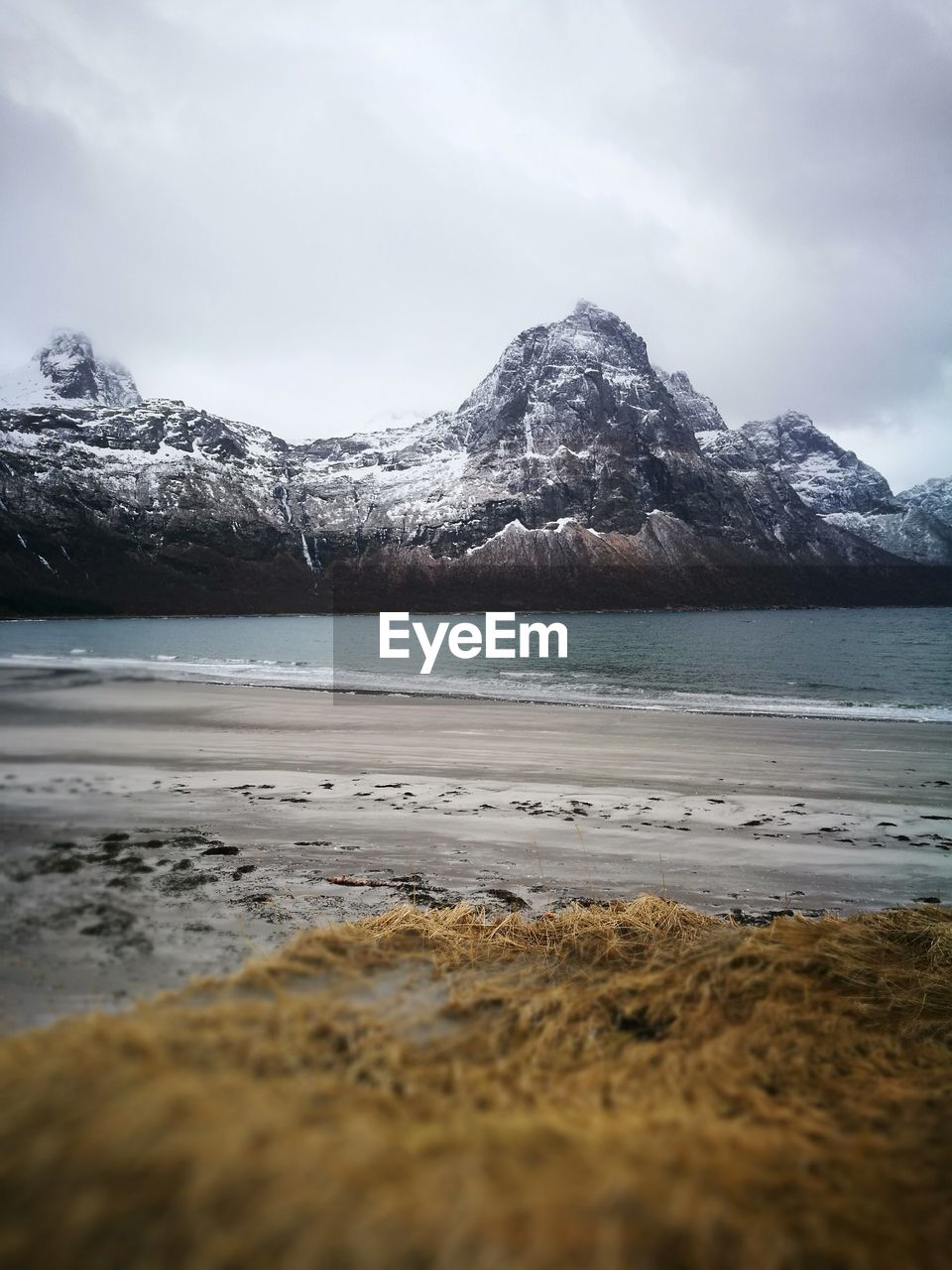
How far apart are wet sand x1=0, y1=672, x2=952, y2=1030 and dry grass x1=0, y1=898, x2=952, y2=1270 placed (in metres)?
1.75

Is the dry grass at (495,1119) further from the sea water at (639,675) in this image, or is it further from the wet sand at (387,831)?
the sea water at (639,675)

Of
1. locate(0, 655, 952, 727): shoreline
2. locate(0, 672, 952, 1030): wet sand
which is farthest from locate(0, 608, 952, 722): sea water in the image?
locate(0, 672, 952, 1030): wet sand

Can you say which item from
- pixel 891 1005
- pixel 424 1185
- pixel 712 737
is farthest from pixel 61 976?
pixel 712 737

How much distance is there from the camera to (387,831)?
7703 mm

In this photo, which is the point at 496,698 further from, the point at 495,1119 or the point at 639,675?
the point at 495,1119

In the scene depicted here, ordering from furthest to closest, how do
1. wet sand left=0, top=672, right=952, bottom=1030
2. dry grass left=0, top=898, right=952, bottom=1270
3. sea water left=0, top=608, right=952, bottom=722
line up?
sea water left=0, top=608, right=952, bottom=722
wet sand left=0, top=672, right=952, bottom=1030
dry grass left=0, top=898, right=952, bottom=1270

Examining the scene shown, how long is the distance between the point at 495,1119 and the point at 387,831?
20.8 ft

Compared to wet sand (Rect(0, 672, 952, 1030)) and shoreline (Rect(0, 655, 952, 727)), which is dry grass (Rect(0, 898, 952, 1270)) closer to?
wet sand (Rect(0, 672, 952, 1030))

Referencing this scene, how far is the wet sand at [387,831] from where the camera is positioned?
14.9 feet

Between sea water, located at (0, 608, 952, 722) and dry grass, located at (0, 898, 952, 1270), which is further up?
dry grass, located at (0, 898, 952, 1270)

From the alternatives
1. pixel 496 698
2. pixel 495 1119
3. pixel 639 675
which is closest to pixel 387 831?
pixel 495 1119

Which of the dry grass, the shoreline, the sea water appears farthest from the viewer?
the sea water

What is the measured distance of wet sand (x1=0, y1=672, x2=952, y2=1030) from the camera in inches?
178

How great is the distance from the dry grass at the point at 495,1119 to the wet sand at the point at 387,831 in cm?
175
